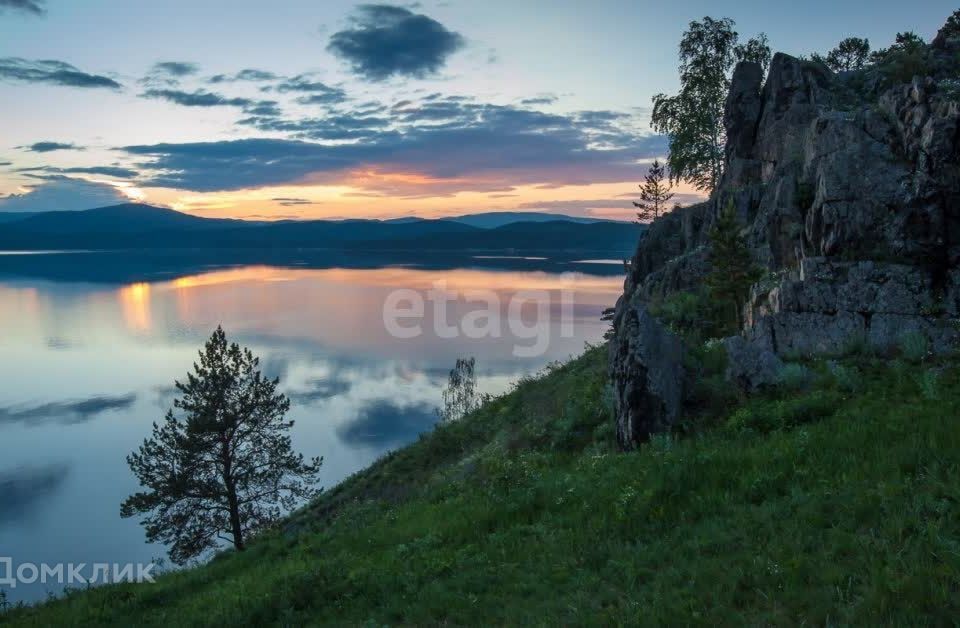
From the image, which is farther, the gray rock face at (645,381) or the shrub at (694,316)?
the shrub at (694,316)

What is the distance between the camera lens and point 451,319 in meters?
106

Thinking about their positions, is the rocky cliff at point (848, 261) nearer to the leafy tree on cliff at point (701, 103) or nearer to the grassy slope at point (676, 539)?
the grassy slope at point (676, 539)

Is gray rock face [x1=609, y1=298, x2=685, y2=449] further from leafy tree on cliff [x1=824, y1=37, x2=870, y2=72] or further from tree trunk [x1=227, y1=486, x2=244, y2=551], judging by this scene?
leafy tree on cliff [x1=824, y1=37, x2=870, y2=72]

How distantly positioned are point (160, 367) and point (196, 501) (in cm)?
5869

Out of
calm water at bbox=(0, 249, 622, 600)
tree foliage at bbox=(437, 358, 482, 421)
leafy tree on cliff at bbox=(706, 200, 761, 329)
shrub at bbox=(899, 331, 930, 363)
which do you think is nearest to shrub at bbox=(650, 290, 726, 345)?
leafy tree on cliff at bbox=(706, 200, 761, 329)

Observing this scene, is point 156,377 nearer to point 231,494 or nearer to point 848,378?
point 231,494

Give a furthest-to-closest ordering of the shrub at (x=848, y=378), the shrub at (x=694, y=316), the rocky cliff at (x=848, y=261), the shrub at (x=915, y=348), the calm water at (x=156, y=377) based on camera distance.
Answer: the calm water at (x=156, y=377) < the shrub at (x=694, y=316) < the rocky cliff at (x=848, y=261) < the shrub at (x=915, y=348) < the shrub at (x=848, y=378)

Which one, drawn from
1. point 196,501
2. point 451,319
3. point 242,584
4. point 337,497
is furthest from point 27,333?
point 242,584

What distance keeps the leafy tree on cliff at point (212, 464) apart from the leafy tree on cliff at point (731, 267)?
24007 mm

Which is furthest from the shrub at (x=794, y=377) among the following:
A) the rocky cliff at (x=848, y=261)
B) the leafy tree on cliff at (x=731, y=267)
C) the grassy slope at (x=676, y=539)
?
the leafy tree on cliff at (x=731, y=267)

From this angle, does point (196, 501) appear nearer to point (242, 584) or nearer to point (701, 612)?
point (242, 584)

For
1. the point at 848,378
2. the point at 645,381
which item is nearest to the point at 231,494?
the point at 645,381

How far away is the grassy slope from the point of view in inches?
236

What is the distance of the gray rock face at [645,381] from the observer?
12.9m
